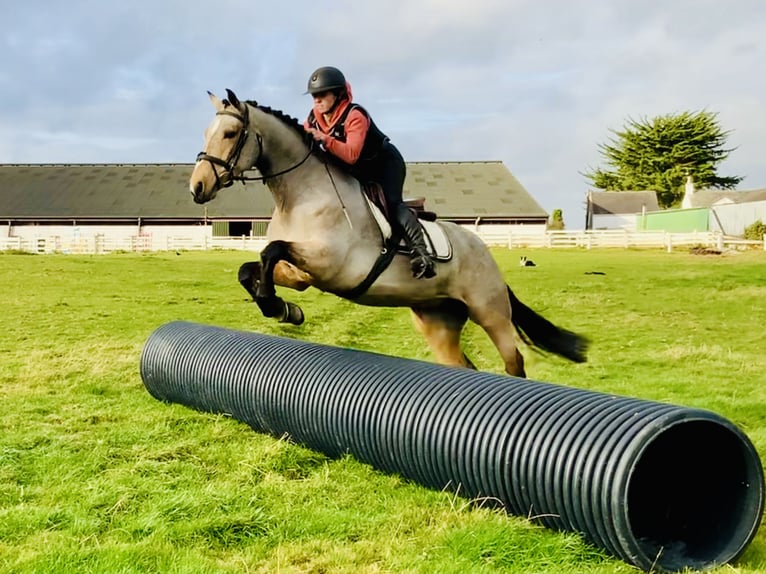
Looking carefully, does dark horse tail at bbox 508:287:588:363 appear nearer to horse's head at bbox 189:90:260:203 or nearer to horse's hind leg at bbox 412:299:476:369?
horse's hind leg at bbox 412:299:476:369

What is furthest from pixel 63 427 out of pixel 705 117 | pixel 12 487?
pixel 705 117

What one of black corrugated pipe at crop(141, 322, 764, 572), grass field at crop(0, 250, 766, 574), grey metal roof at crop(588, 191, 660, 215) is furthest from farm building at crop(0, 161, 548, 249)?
black corrugated pipe at crop(141, 322, 764, 572)

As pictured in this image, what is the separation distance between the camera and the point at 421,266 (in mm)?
5660

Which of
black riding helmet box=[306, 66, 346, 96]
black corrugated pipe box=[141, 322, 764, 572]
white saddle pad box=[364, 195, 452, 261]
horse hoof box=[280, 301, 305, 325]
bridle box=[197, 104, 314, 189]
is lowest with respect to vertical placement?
black corrugated pipe box=[141, 322, 764, 572]

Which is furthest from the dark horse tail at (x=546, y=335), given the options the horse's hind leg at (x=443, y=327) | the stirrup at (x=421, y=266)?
the stirrup at (x=421, y=266)

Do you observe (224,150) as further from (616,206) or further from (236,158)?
(616,206)

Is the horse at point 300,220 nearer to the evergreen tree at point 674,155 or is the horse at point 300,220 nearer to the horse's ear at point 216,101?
the horse's ear at point 216,101

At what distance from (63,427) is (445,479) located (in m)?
3.17

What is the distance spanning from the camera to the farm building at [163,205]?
41531 mm

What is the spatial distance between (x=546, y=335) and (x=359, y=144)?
264 cm

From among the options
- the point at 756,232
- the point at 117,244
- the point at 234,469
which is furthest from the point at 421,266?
the point at 117,244

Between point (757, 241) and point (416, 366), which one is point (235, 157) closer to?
point (416, 366)

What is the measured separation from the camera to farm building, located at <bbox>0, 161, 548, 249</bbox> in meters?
41.5

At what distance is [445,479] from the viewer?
424 centimetres
